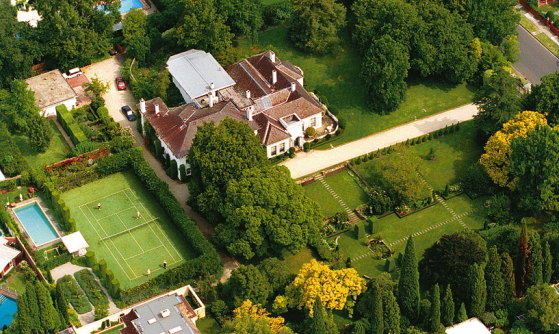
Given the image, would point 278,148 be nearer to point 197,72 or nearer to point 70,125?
point 197,72

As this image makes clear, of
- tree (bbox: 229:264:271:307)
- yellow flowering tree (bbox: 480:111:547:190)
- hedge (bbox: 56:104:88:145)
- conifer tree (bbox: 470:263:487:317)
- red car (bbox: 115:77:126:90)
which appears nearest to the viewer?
conifer tree (bbox: 470:263:487:317)

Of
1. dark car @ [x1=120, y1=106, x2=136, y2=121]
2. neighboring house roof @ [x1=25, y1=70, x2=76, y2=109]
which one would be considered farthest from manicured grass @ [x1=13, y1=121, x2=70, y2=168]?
dark car @ [x1=120, y1=106, x2=136, y2=121]

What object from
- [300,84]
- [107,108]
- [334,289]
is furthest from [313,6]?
[334,289]

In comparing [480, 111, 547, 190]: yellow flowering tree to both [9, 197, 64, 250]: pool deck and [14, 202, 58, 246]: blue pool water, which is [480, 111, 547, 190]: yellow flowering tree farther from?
[14, 202, 58, 246]: blue pool water

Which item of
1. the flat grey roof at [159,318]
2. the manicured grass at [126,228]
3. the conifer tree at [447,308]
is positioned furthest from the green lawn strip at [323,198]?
the flat grey roof at [159,318]

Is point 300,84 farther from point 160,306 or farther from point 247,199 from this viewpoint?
point 160,306

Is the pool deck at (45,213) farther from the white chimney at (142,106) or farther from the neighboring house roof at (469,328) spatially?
the neighboring house roof at (469,328)
